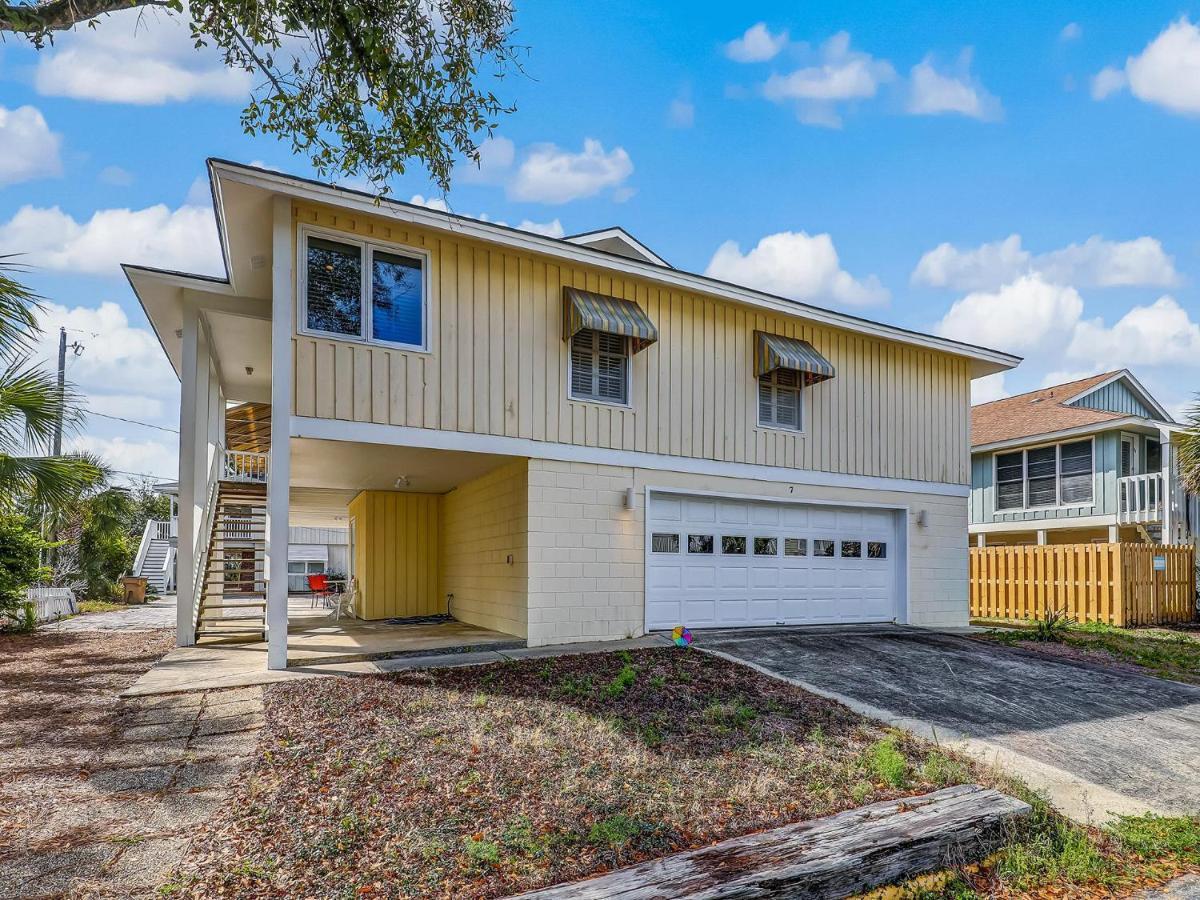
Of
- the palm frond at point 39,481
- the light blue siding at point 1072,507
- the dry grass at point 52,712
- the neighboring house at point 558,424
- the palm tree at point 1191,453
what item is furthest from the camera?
the light blue siding at point 1072,507

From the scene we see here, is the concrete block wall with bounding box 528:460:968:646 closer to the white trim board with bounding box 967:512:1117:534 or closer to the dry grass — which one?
the dry grass

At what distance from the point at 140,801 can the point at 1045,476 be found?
21.3m

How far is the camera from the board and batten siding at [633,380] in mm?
8625

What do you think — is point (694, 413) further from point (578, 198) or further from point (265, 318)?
point (265, 318)

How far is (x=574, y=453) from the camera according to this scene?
9867mm

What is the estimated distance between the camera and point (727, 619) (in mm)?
11047

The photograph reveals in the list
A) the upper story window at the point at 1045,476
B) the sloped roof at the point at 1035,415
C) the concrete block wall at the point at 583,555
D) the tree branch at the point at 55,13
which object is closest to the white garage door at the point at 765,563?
the concrete block wall at the point at 583,555

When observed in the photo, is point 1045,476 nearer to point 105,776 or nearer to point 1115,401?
point 1115,401

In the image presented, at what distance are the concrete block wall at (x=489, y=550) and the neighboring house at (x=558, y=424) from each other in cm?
6

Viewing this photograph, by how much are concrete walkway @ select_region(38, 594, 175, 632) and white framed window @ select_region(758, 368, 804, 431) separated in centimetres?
1128

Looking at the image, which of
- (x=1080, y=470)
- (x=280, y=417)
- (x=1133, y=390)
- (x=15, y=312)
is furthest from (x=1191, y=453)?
(x=15, y=312)

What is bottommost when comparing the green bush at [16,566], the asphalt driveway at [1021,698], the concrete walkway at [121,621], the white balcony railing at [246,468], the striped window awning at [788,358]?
the concrete walkway at [121,621]

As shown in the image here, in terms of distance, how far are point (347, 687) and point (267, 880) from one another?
3327 millimetres

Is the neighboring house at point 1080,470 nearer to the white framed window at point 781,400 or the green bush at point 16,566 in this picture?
the white framed window at point 781,400
